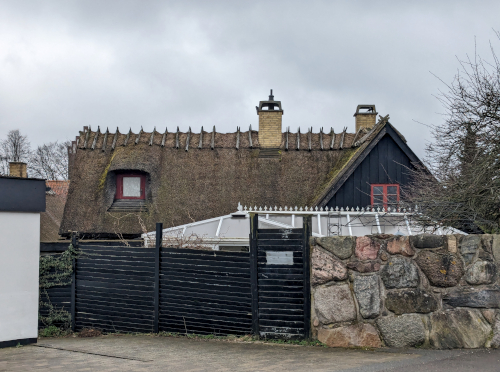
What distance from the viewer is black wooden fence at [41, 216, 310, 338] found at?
7969 millimetres

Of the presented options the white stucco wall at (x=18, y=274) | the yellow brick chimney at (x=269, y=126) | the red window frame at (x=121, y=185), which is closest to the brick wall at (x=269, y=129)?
the yellow brick chimney at (x=269, y=126)

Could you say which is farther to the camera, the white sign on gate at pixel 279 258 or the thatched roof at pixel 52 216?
the thatched roof at pixel 52 216

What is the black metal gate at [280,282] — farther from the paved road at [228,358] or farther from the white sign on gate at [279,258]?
the paved road at [228,358]

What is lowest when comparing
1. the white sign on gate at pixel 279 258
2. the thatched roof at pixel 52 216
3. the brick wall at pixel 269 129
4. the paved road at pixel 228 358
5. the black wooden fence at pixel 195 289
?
the paved road at pixel 228 358

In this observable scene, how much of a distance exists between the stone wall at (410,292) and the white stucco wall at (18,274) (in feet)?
16.1

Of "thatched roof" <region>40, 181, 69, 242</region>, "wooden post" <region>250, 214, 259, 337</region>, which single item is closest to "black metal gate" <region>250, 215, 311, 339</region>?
"wooden post" <region>250, 214, 259, 337</region>

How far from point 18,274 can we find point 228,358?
164 inches

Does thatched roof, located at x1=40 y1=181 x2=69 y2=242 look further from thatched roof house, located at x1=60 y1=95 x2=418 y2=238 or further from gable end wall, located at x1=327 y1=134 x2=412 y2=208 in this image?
gable end wall, located at x1=327 y1=134 x2=412 y2=208

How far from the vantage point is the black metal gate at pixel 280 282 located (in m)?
7.87

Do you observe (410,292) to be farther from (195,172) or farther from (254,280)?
(195,172)

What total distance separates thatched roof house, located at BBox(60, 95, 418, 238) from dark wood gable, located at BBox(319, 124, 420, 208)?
32mm

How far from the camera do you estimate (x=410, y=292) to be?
7.30 meters

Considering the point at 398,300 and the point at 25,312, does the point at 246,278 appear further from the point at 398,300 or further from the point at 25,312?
the point at 25,312

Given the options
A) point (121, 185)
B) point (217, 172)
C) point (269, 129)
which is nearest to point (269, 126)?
point (269, 129)
